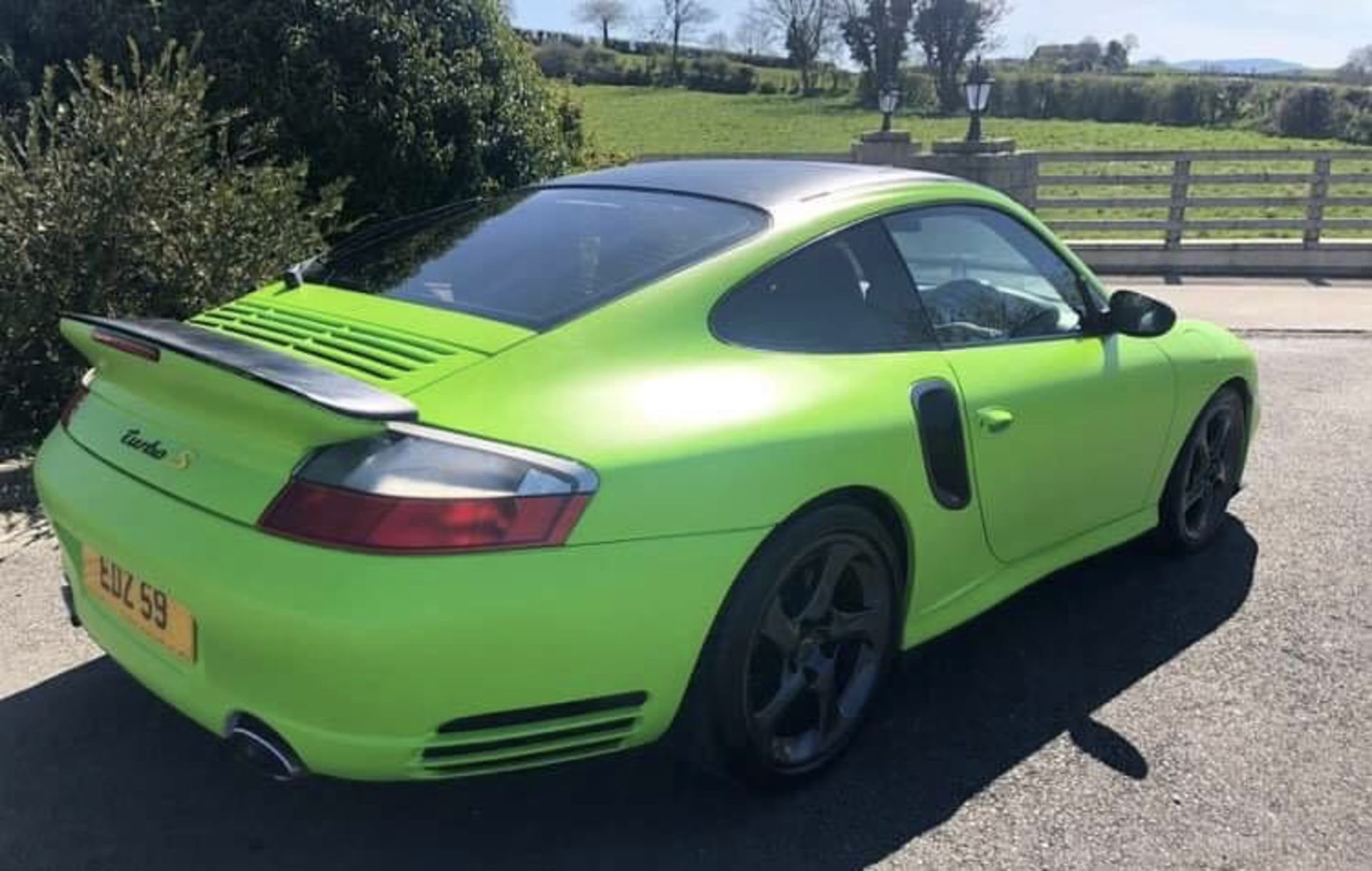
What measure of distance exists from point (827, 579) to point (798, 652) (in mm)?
193

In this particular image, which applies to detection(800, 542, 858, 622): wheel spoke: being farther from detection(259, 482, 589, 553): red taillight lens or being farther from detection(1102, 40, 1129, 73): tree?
detection(1102, 40, 1129, 73): tree

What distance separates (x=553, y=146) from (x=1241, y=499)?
5.39 meters

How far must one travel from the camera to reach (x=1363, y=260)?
Answer: 45.1 ft

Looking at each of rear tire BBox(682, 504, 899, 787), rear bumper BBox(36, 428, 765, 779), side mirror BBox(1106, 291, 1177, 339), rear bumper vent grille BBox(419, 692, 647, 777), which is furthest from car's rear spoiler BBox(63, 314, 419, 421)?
side mirror BBox(1106, 291, 1177, 339)

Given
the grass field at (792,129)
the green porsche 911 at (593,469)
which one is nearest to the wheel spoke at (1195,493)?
the green porsche 911 at (593,469)

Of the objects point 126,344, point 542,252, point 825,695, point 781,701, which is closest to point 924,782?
point 825,695

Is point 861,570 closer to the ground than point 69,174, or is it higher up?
closer to the ground

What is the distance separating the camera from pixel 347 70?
6.92 meters

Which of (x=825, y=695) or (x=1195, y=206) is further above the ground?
(x=1195, y=206)

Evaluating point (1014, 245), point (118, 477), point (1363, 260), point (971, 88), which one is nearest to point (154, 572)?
point (118, 477)

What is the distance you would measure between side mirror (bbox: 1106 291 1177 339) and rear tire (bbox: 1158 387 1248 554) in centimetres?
59

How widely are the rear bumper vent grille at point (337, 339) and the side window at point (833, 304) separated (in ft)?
2.30

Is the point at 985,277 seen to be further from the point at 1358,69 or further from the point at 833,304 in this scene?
the point at 1358,69

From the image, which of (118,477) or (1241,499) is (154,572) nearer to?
(118,477)
